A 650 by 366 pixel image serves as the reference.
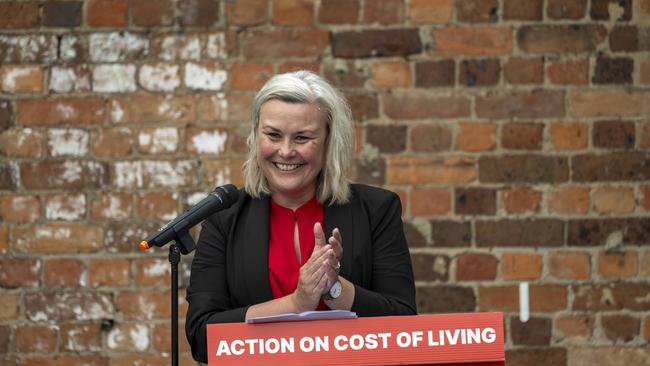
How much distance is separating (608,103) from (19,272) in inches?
96.7

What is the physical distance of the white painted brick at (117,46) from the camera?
441 centimetres

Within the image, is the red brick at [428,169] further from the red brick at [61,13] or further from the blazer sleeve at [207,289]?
the blazer sleeve at [207,289]

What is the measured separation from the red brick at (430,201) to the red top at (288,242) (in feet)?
4.56

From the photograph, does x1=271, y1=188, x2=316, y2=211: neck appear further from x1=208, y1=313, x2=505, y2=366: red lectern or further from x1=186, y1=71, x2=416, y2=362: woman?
x1=208, y1=313, x2=505, y2=366: red lectern

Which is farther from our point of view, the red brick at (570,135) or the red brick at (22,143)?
the red brick at (22,143)

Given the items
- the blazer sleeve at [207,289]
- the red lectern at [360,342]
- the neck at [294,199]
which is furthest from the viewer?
the neck at [294,199]

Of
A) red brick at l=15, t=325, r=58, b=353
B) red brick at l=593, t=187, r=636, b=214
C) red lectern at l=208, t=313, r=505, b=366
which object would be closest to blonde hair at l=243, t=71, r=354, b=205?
red lectern at l=208, t=313, r=505, b=366

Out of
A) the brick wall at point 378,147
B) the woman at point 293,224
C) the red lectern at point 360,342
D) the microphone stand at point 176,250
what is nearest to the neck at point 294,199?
the woman at point 293,224

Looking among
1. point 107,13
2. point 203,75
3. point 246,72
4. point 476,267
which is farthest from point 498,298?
point 107,13

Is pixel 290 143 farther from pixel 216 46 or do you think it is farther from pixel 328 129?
pixel 216 46

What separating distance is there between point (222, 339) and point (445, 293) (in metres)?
2.04

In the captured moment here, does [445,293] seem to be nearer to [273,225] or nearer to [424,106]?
[424,106]

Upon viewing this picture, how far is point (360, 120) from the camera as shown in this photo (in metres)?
4.34

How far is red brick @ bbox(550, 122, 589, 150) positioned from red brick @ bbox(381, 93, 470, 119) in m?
0.36
